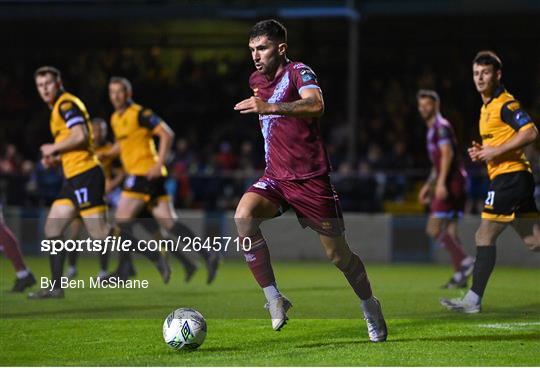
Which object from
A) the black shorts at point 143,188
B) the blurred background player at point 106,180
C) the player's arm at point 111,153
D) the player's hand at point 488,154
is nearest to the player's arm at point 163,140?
the black shorts at point 143,188

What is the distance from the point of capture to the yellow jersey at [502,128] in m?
9.77

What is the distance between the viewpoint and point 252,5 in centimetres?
2414

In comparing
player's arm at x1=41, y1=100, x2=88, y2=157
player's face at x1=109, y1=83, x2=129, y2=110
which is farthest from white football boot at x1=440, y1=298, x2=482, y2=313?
player's face at x1=109, y1=83, x2=129, y2=110

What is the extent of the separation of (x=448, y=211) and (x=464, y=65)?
1134 cm

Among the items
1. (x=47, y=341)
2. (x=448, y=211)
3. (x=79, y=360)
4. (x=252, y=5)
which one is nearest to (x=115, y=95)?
(x=448, y=211)

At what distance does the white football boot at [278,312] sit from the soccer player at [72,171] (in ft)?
13.6

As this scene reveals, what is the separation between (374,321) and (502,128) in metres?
2.66

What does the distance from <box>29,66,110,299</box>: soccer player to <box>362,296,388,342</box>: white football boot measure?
167 inches

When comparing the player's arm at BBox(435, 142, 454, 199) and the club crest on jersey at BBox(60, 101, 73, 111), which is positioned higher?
the club crest on jersey at BBox(60, 101, 73, 111)

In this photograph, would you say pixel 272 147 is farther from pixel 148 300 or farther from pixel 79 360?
pixel 148 300

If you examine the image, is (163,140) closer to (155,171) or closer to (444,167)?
(155,171)

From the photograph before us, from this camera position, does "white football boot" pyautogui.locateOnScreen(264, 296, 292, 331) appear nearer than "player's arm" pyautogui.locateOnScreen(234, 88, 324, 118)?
No

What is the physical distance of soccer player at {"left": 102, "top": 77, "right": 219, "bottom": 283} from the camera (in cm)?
1322

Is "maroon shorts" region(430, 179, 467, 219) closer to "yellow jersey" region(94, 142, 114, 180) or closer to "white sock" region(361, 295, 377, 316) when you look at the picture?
"yellow jersey" region(94, 142, 114, 180)
